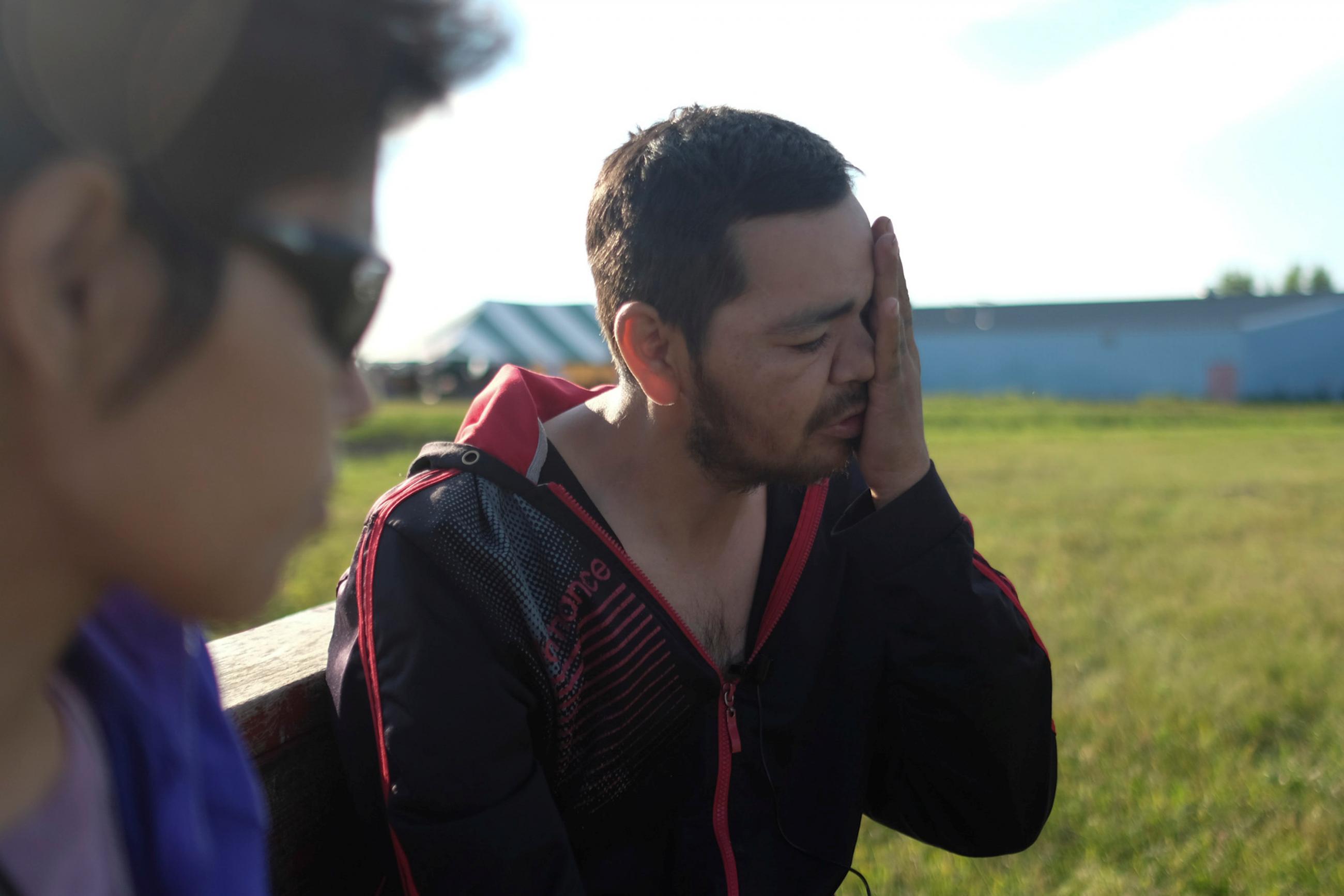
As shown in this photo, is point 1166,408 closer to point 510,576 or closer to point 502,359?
point 502,359

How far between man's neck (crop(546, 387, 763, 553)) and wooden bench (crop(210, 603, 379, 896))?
695 mm

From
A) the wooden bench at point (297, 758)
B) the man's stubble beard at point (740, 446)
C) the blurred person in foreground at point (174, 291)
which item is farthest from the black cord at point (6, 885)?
the man's stubble beard at point (740, 446)

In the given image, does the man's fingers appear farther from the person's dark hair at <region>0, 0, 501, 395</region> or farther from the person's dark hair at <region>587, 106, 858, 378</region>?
the person's dark hair at <region>0, 0, 501, 395</region>

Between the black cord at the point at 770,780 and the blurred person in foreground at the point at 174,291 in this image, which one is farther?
the black cord at the point at 770,780

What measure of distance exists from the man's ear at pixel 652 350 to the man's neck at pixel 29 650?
1.41 m

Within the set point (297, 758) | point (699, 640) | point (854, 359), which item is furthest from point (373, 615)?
point (854, 359)

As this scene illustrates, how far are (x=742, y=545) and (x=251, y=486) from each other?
1.60 meters

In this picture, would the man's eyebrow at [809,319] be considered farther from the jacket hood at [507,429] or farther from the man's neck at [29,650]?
the man's neck at [29,650]

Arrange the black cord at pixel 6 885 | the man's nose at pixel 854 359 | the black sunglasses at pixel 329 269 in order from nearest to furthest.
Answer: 1. the black sunglasses at pixel 329 269
2. the black cord at pixel 6 885
3. the man's nose at pixel 854 359

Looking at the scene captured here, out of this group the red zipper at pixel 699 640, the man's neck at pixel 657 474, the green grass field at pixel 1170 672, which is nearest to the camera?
the red zipper at pixel 699 640

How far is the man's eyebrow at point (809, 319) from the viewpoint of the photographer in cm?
207

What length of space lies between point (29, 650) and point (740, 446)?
148 centimetres

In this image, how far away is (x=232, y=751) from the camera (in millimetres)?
1176

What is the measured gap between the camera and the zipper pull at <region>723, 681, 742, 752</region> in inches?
77.5
